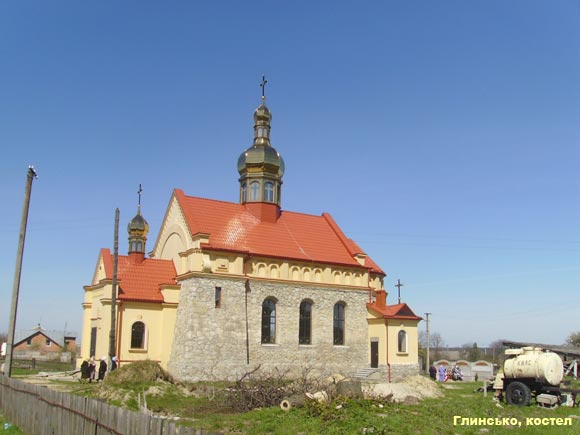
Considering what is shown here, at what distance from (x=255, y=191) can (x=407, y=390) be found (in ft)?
50.2

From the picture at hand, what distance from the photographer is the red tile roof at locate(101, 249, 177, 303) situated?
28734 millimetres

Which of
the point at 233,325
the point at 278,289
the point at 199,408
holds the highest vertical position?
the point at 278,289

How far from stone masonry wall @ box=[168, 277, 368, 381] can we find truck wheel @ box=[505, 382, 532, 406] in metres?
11.4

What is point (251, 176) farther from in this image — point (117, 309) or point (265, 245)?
point (117, 309)

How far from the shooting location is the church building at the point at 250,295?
28.3 meters

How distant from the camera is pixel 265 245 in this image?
103 ft

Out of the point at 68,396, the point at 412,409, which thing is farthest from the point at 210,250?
the point at 68,396

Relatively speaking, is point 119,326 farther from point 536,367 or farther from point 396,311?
point 536,367

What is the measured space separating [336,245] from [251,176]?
6591 mm

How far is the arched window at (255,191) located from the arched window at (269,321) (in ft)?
21.5

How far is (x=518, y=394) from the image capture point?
70.4 ft

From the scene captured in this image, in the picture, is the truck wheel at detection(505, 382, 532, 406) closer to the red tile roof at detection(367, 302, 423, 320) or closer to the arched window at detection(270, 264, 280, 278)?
the red tile roof at detection(367, 302, 423, 320)

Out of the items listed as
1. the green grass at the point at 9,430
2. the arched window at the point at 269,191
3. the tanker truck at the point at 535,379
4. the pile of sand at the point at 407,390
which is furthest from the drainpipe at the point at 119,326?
the tanker truck at the point at 535,379

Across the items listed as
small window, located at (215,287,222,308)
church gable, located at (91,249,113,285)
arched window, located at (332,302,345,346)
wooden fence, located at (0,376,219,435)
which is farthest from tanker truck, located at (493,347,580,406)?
church gable, located at (91,249,113,285)
